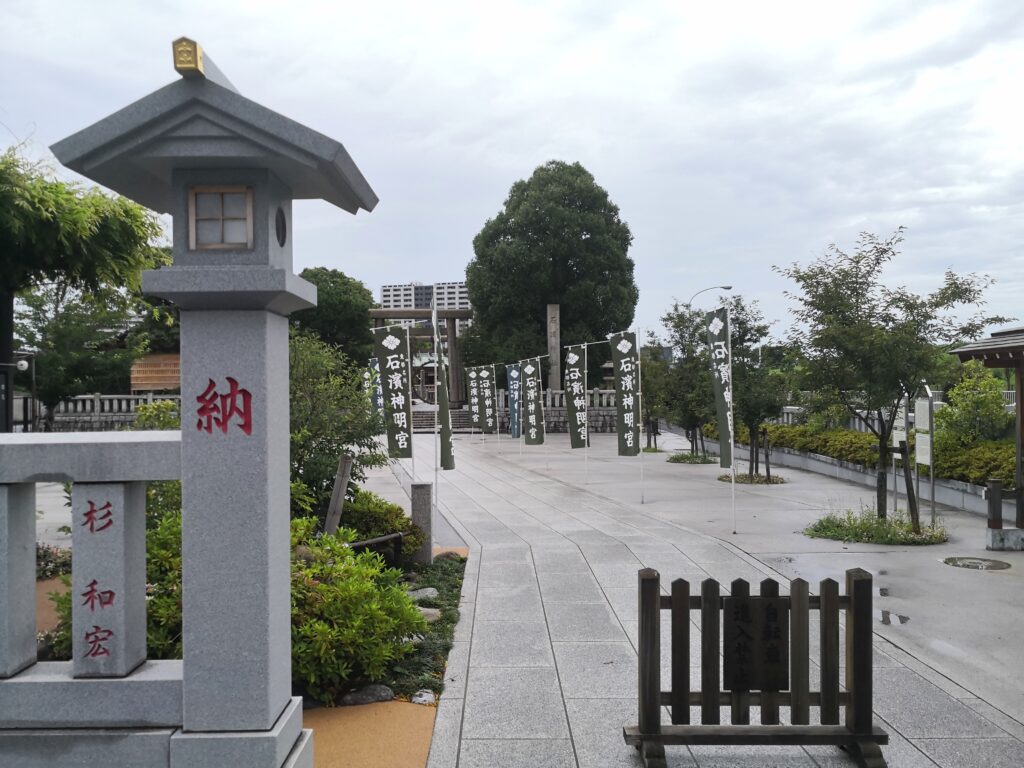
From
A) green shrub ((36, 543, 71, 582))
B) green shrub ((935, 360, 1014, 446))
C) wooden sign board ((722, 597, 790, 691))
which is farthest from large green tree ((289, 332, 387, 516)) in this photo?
green shrub ((935, 360, 1014, 446))

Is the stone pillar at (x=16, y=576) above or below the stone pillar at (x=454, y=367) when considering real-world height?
below

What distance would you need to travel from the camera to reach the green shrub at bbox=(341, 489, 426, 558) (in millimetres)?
9133

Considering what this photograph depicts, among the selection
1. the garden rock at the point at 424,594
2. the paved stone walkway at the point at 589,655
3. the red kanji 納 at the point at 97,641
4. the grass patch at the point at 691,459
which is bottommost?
the grass patch at the point at 691,459

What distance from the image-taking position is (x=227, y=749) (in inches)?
145

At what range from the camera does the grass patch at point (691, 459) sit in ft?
86.7

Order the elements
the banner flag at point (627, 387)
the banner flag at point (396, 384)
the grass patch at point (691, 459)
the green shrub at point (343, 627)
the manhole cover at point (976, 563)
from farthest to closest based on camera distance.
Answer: the grass patch at point (691, 459) → the banner flag at point (627, 387) → the banner flag at point (396, 384) → the manhole cover at point (976, 563) → the green shrub at point (343, 627)

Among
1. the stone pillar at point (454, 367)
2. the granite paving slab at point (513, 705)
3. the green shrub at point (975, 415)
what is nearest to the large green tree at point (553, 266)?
the stone pillar at point (454, 367)

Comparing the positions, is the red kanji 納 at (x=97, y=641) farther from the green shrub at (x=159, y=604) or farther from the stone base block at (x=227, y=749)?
the green shrub at (x=159, y=604)

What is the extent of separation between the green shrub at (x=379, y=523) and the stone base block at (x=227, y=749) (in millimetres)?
5267

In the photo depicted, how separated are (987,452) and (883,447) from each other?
4309mm

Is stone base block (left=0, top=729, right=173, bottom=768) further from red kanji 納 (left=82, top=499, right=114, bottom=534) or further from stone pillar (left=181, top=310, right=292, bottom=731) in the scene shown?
red kanji 納 (left=82, top=499, right=114, bottom=534)

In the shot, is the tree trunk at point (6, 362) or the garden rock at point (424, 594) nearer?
the garden rock at point (424, 594)

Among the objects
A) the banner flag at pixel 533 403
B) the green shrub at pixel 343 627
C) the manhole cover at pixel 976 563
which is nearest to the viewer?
the green shrub at pixel 343 627

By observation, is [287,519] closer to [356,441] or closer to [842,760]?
[842,760]
